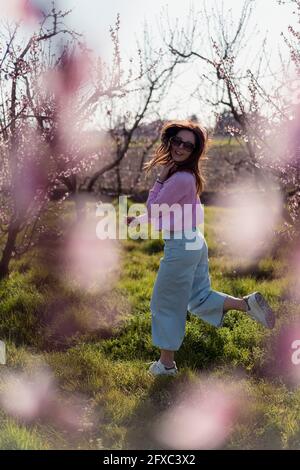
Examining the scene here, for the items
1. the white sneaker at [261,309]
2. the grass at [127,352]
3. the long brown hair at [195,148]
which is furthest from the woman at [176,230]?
the white sneaker at [261,309]

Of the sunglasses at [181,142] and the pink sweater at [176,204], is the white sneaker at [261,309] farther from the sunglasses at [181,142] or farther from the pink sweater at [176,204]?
the sunglasses at [181,142]

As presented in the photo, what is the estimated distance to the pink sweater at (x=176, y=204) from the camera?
13.0 ft

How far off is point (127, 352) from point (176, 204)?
1601mm

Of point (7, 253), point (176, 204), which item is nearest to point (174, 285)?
point (176, 204)

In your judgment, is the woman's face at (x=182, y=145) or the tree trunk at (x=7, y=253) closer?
the woman's face at (x=182, y=145)

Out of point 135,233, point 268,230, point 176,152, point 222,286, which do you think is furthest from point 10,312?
point 268,230

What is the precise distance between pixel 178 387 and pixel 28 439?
121cm

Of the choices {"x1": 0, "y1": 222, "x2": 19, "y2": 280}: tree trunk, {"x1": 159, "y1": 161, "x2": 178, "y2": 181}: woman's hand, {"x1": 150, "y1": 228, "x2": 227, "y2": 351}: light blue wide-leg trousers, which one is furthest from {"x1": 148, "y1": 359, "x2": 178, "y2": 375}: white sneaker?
{"x1": 0, "y1": 222, "x2": 19, "y2": 280}: tree trunk

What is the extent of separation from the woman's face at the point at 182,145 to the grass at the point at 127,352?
162 cm

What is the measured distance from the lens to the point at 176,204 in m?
4.00

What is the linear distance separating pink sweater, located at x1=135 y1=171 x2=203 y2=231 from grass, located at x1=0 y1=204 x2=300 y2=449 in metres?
1.14

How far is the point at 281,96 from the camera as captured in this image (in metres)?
6.56

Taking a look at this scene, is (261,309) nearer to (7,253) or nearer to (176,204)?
(176,204)

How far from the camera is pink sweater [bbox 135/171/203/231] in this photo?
3965 mm
